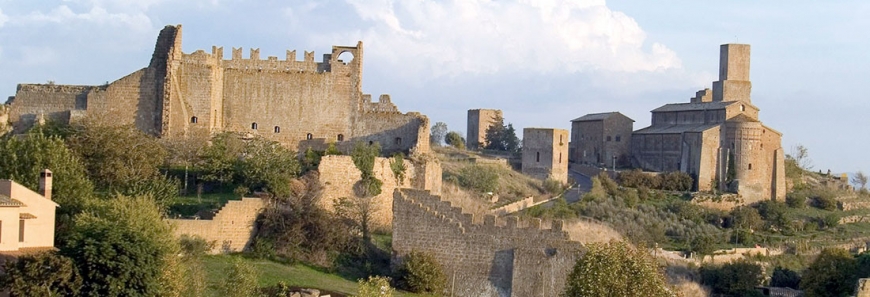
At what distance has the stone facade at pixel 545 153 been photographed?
60375mm

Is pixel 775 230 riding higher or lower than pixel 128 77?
lower

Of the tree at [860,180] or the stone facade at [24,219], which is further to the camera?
the tree at [860,180]

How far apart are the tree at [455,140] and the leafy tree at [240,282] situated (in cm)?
3552

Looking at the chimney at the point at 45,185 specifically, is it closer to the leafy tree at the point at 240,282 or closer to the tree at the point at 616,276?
the leafy tree at the point at 240,282

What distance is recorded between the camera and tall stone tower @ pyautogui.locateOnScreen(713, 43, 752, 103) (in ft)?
228

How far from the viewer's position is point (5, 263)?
29.0m

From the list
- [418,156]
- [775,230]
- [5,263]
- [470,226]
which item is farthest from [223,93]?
[775,230]

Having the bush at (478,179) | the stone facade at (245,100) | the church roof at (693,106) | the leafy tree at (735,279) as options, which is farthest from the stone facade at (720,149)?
the stone facade at (245,100)

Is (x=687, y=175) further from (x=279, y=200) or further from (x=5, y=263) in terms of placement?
(x=5, y=263)

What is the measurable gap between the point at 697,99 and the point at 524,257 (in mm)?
37729

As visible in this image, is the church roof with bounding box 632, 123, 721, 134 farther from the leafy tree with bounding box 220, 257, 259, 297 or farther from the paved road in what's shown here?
the leafy tree with bounding box 220, 257, 259, 297

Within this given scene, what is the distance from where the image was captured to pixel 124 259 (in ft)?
94.5

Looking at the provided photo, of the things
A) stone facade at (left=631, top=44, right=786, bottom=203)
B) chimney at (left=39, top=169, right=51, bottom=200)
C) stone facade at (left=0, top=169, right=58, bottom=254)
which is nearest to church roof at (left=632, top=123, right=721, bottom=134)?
stone facade at (left=631, top=44, right=786, bottom=203)

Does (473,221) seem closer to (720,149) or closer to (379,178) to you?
(379,178)
